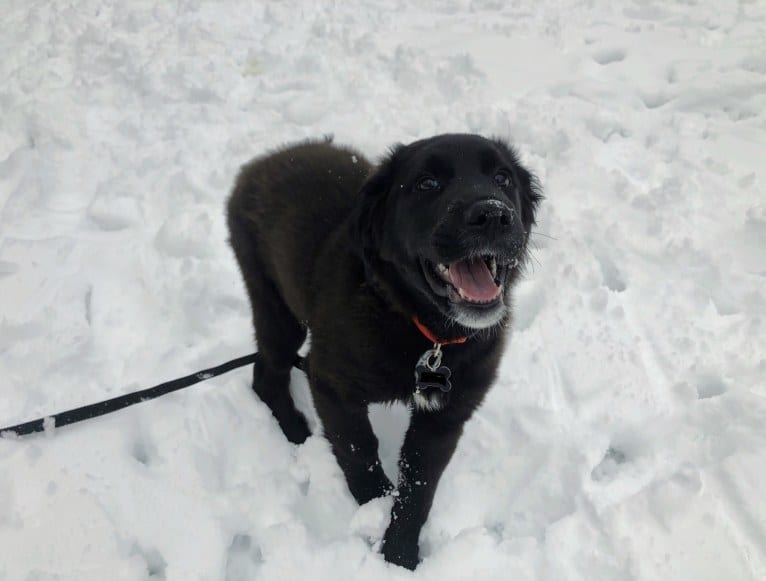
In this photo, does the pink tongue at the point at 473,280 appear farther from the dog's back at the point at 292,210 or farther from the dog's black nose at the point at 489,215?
the dog's back at the point at 292,210

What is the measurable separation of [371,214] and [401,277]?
0.77 ft

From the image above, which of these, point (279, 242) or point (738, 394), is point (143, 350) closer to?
point (279, 242)

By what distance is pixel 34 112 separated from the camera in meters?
4.35

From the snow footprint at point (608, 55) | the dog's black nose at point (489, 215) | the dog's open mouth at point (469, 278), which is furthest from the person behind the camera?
the snow footprint at point (608, 55)

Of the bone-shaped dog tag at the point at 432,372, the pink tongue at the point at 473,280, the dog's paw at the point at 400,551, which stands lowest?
the dog's paw at the point at 400,551

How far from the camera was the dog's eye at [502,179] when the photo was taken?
2.03 m

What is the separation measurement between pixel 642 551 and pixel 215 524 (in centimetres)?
159

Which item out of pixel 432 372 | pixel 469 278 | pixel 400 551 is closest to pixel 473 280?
pixel 469 278

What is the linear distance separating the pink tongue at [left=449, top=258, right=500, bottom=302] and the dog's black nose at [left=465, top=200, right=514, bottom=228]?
17 centimetres

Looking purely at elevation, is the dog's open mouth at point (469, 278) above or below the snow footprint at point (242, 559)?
above

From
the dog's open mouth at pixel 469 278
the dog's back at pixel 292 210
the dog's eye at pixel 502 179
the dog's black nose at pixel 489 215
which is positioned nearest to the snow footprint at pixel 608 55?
the dog's back at pixel 292 210

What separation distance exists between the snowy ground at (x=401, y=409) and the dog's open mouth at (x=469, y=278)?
3.23 feet

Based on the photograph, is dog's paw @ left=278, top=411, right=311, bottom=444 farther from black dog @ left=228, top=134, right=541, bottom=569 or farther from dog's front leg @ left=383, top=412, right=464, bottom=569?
dog's front leg @ left=383, top=412, right=464, bottom=569

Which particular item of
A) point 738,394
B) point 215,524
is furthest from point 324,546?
point 738,394
